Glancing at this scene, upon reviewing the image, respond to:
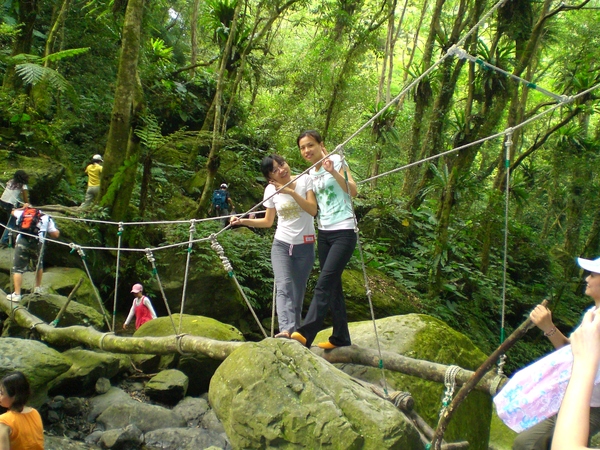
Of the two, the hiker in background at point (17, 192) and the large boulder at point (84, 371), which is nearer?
the large boulder at point (84, 371)

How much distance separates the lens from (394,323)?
3705 mm

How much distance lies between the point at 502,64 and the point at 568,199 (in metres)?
3.83

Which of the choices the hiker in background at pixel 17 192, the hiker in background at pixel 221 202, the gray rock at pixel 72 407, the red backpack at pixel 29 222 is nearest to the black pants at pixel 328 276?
the gray rock at pixel 72 407

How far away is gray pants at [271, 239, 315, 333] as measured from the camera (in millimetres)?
2863

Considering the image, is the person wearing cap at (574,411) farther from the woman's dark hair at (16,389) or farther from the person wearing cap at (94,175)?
the person wearing cap at (94,175)

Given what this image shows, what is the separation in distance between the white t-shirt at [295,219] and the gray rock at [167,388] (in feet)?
7.30

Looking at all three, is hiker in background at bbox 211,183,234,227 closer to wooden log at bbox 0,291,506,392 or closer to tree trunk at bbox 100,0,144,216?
tree trunk at bbox 100,0,144,216

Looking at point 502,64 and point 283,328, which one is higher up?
point 502,64

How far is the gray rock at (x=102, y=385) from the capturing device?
440 cm

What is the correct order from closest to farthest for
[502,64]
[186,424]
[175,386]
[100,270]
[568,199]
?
[186,424], [175,386], [100,270], [502,64], [568,199]

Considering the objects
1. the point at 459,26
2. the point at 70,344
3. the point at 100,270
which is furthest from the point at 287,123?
the point at 70,344

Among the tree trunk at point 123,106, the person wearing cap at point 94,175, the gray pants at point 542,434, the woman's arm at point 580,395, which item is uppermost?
the tree trunk at point 123,106

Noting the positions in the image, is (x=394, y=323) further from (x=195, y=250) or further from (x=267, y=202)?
(x=195, y=250)

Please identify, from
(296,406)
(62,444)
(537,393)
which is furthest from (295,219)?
(62,444)
